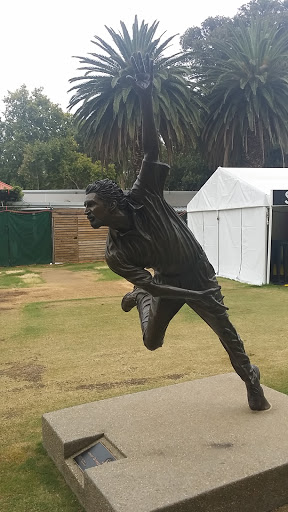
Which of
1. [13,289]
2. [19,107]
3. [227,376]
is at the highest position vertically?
[19,107]

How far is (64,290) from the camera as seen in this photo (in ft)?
41.6

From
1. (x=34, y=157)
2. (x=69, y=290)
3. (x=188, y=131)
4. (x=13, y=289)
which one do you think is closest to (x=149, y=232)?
(x=69, y=290)

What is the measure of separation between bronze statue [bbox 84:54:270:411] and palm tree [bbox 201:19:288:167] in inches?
846

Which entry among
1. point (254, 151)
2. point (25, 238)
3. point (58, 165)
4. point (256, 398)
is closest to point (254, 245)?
point (256, 398)

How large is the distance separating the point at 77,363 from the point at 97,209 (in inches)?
142

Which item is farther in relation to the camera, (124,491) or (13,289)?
(13,289)

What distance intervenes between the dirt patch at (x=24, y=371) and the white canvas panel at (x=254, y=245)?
8.10 metres

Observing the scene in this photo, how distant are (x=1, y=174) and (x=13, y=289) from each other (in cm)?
2794

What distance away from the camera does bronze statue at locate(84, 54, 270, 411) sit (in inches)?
124

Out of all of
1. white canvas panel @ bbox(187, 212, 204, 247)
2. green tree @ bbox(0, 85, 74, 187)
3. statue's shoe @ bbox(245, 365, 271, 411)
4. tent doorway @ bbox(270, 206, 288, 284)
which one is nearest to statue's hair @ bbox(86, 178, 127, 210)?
statue's shoe @ bbox(245, 365, 271, 411)

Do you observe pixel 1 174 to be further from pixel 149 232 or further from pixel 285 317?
pixel 149 232

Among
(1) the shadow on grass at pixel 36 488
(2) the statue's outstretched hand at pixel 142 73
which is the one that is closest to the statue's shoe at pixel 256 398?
(1) the shadow on grass at pixel 36 488

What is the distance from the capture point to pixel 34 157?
114 ft

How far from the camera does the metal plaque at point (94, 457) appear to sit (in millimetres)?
3283
